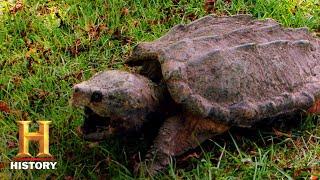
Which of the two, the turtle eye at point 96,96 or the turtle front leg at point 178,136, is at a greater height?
the turtle eye at point 96,96

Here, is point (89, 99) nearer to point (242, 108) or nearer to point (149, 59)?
point (149, 59)

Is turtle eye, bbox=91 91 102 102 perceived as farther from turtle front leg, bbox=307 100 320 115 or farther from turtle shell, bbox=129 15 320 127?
turtle front leg, bbox=307 100 320 115

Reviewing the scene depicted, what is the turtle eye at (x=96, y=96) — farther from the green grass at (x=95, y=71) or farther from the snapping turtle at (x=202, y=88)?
the green grass at (x=95, y=71)

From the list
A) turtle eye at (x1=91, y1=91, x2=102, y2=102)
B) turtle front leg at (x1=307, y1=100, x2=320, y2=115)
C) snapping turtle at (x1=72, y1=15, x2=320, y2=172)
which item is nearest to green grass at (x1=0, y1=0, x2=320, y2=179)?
turtle front leg at (x1=307, y1=100, x2=320, y2=115)

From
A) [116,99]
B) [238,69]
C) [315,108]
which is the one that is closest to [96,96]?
[116,99]

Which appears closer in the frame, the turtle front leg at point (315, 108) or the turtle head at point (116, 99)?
the turtle head at point (116, 99)

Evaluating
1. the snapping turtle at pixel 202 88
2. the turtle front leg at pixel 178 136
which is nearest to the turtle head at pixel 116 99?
the snapping turtle at pixel 202 88

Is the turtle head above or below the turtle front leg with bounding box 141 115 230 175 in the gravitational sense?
above

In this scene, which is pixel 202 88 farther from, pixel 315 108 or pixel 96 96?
pixel 315 108
